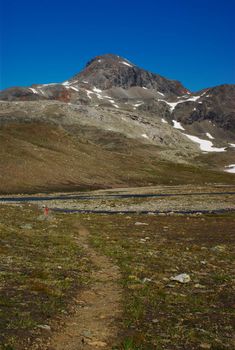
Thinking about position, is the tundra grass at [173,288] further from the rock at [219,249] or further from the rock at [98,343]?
the rock at [98,343]

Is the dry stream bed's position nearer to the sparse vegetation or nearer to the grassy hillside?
the sparse vegetation

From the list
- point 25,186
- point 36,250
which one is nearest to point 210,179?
point 25,186

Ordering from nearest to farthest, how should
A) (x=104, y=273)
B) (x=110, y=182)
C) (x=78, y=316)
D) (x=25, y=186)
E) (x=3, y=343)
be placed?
(x=3, y=343)
(x=78, y=316)
(x=104, y=273)
(x=25, y=186)
(x=110, y=182)

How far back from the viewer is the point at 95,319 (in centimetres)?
1319

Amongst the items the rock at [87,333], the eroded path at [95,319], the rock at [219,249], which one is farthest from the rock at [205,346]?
the rock at [219,249]

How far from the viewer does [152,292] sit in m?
16.4

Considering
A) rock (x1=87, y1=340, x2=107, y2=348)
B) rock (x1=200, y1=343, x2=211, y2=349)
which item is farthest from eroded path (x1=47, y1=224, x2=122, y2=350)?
rock (x1=200, y1=343, x2=211, y2=349)

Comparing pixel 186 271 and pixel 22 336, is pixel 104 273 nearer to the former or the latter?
pixel 186 271

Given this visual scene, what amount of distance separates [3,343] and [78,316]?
322cm

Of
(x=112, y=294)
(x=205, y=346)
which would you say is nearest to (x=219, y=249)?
(x=112, y=294)

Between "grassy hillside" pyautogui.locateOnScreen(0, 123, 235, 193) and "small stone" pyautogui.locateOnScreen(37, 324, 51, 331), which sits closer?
"small stone" pyautogui.locateOnScreen(37, 324, 51, 331)

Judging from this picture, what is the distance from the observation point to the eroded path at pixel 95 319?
11250 millimetres

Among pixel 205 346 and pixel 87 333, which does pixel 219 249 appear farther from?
pixel 87 333

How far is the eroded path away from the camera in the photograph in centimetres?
1125
